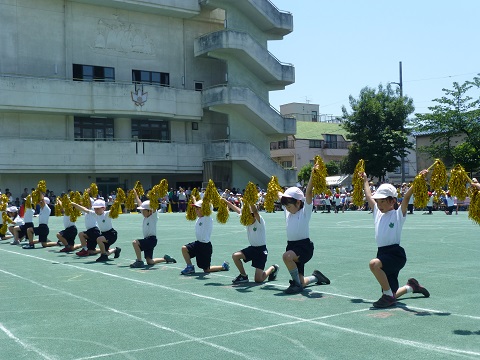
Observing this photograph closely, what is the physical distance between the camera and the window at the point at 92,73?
4475 cm

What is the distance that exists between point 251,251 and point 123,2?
37.7 meters

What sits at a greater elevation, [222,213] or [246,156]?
[246,156]

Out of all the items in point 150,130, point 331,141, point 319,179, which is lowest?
point 319,179

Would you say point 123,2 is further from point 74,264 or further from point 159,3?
point 74,264

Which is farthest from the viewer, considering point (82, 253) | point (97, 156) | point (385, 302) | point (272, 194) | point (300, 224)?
point (97, 156)

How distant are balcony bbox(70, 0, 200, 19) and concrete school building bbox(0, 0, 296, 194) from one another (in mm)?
82

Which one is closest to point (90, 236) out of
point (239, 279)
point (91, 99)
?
point (239, 279)

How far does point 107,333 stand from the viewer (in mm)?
7469

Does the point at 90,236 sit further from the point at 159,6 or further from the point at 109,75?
the point at 159,6

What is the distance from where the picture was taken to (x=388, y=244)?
8.53m

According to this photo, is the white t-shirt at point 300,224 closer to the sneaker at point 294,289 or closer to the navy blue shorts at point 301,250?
the navy blue shorts at point 301,250

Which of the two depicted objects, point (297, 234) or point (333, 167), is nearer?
point (297, 234)

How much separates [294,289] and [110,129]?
127 ft

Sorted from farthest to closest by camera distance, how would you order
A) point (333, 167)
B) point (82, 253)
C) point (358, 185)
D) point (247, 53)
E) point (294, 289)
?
point (333, 167) → point (247, 53) → point (82, 253) → point (294, 289) → point (358, 185)
